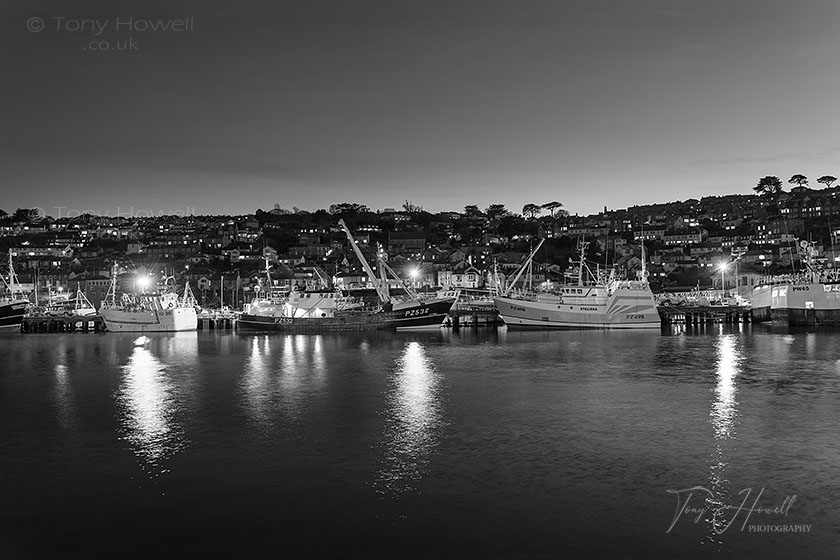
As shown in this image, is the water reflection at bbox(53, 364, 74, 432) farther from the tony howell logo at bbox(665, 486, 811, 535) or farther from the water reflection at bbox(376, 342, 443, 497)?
the tony howell logo at bbox(665, 486, 811, 535)

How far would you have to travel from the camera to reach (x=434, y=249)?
148000mm

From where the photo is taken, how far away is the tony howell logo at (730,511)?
10.4 m

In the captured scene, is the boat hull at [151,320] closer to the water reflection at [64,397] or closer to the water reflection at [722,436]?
the water reflection at [64,397]

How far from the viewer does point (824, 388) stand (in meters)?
23.5

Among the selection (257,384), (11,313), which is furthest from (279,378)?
(11,313)

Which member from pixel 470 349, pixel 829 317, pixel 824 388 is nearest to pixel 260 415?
pixel 824 388

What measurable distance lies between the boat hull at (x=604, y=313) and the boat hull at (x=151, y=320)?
33.4 m

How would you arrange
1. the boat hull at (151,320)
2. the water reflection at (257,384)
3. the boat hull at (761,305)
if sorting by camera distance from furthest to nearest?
the boat hull at (761,305), the boat hull at (151,320), the water reflection at (257,384)

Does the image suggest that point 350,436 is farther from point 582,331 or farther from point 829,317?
point 829,317

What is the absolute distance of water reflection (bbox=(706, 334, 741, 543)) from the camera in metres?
10.9

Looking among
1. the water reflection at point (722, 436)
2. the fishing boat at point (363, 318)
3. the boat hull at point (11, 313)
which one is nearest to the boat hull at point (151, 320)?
the fishing boat at point (363, 318)

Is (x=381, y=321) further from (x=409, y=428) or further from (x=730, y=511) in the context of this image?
(x=730, y=511)

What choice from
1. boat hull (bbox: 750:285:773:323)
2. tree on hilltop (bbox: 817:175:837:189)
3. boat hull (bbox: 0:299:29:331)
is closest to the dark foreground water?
boat hull (bbox: 750:285:773:323)

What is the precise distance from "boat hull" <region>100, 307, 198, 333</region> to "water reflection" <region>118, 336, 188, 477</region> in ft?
110
